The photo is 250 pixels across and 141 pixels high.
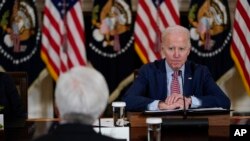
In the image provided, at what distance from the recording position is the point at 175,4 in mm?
4379

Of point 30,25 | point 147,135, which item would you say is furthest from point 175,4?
point 147,135

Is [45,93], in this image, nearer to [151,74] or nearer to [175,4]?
[175,4]

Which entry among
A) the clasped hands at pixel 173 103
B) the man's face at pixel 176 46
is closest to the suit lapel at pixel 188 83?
the man's face at pixel 176 46

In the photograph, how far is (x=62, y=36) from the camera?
4.34 meters

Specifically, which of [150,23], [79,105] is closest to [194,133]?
[79,105]

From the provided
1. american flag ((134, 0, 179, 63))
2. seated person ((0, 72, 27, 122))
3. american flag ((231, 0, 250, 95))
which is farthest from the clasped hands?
american flag ((231, 0, 250, 95))

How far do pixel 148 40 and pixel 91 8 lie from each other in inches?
28.0

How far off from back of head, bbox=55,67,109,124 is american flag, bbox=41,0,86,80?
9.44 feet

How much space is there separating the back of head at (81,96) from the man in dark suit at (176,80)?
1211mm

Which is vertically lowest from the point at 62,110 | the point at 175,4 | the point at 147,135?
the point at 147,135

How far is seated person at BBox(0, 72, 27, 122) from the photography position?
9.52 feet

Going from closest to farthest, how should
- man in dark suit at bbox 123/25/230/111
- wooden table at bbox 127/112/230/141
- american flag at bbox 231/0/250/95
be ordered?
wooden table at bbox 127/112/230/141 < man in dark suit at bbox 123/25/230/111 < american flag at bbox 231/0/250/95

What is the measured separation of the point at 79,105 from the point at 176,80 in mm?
1506

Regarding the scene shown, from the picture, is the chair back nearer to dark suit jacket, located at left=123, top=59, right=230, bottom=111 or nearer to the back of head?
dark suit jacket, located at left=123, top=59, right=230, bottom=111
